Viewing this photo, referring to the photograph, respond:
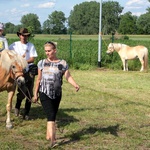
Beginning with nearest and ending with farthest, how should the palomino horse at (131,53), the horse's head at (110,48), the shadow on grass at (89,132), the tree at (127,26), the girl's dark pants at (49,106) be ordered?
the girl's dark pants at (49,106) → the shadow on grass at (89,132) → the palomino horse at (131,53) → the horse's head at (110,48) → the tree at (127,26)

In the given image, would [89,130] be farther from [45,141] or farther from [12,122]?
[12,122]

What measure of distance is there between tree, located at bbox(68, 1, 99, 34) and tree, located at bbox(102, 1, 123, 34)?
3.21m

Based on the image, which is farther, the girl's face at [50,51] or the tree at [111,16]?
the tree at [111,16]

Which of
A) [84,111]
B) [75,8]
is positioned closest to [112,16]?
[75,8]

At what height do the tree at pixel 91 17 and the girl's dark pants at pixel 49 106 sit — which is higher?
the tree at pixel 91 17

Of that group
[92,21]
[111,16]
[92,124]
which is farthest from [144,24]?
[92,124]

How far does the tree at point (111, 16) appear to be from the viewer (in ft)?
281

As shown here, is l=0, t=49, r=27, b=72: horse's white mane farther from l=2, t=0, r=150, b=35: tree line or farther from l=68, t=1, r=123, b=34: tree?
l=68, t=1, r=123, b=34: tree

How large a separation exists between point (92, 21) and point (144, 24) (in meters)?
18.2

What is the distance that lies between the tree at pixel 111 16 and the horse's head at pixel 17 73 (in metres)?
76.0

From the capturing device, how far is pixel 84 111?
24.4 feet

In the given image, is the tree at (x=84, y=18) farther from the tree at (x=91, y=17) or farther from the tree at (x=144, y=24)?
the tree at (x=144, y=24)

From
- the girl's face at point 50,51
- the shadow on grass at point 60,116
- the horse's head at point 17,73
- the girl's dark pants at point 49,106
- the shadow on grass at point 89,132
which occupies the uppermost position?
the girl's face at point 50,51

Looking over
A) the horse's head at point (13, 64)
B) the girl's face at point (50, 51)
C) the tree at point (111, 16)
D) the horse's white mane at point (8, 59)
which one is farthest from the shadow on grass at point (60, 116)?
the tree at point (111, 16)
